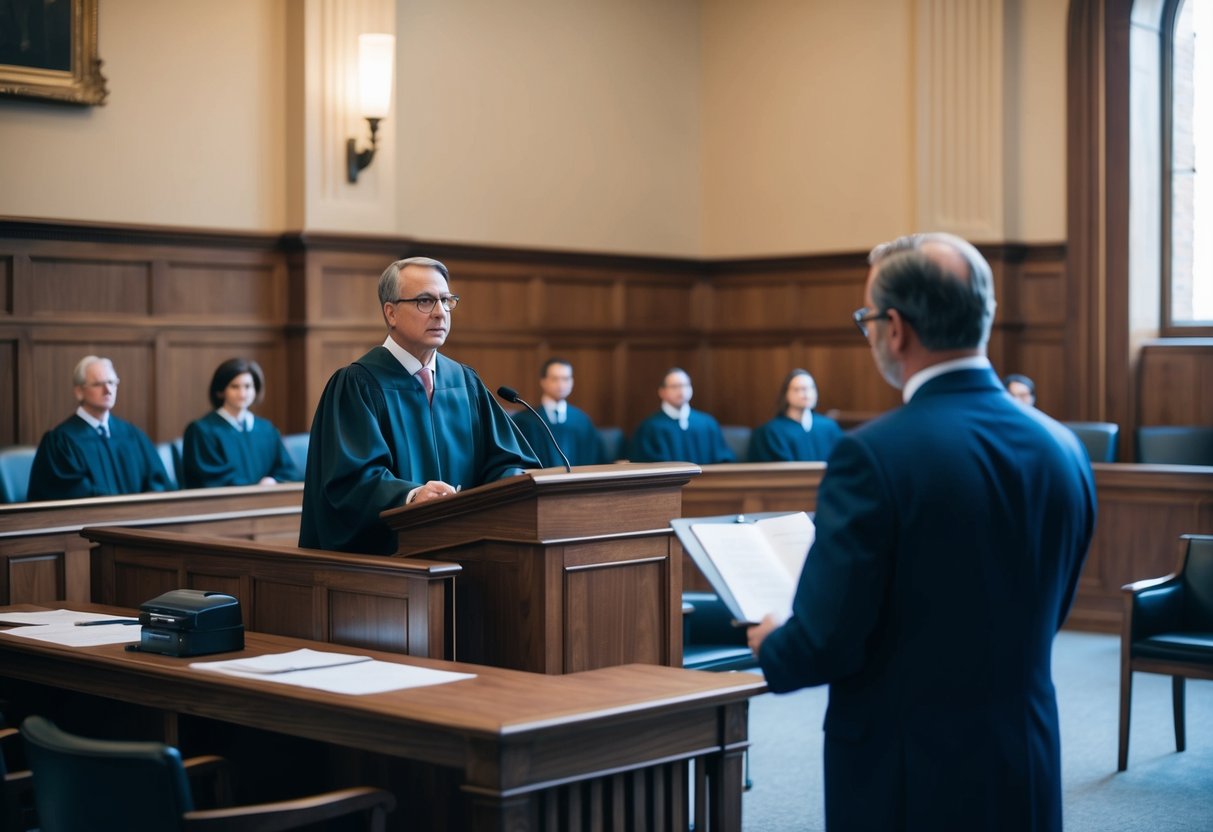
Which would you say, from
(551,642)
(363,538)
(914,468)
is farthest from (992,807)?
(363,538)

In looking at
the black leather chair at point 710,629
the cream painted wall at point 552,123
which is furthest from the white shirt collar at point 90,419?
the black leather chair at point 710,629

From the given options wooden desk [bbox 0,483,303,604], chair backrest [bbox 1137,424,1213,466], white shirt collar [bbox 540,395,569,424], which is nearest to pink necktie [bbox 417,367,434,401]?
wooden desk [bbox 0,483,303,604]

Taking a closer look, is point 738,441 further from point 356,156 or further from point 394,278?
point 394,278

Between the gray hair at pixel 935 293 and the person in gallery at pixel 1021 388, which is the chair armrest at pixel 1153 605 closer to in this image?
the person in gallery at pixel 1021 388

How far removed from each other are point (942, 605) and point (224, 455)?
5.92m

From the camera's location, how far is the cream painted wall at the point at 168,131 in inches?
308

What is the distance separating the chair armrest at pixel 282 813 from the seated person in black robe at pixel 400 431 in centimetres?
114

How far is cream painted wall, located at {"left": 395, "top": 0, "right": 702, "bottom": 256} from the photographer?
9.53m

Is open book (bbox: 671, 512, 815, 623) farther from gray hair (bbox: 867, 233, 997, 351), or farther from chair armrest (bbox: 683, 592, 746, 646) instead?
chair armrest (bbox: 683, 592, 746, 646)

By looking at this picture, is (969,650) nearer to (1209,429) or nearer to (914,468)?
(914,468)

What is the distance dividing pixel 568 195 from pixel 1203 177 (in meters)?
4.29

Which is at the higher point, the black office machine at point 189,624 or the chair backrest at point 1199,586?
the black office machine at point 189,624

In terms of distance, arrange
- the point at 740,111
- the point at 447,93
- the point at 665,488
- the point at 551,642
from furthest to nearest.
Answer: the point at 740,111 → the point at 447,93 → the point at 665,488 → the point at 551,642

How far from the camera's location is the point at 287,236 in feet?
28.4
